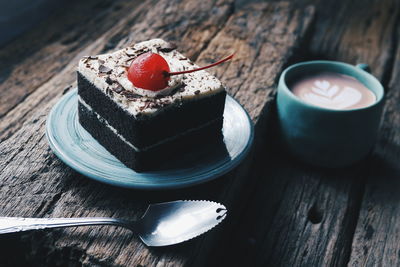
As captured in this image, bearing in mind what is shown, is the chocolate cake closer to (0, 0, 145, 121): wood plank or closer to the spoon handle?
the spoon handle

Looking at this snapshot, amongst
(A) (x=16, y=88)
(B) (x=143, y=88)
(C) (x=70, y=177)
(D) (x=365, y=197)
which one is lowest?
(D) (x=365, y=197)

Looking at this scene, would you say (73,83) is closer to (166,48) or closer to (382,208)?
(166,48)

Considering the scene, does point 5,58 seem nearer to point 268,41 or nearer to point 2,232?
point 268,41

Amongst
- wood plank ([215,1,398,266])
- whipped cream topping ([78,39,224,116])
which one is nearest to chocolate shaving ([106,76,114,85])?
whipped cream topping ([78,39,224,116])

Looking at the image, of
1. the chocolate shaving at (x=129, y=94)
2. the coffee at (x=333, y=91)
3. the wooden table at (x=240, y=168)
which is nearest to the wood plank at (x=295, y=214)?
the wooden table at (x=240, y=168)

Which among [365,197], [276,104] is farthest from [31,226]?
[365,197]

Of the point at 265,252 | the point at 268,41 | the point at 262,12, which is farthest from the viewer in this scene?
the point at 262,12

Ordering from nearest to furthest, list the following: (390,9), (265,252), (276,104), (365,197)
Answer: (265,252), (365,197), (276,104), (390,9)
